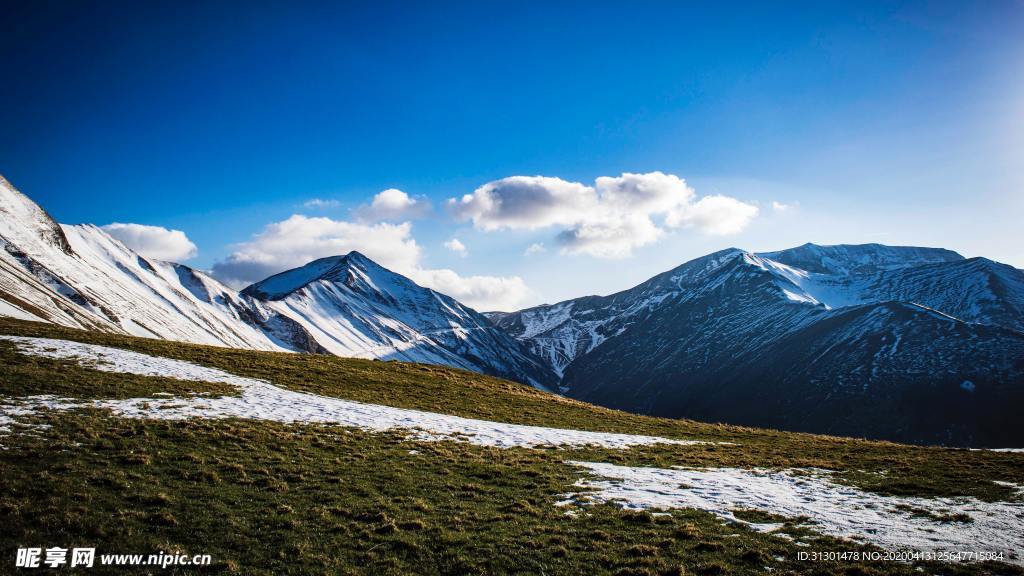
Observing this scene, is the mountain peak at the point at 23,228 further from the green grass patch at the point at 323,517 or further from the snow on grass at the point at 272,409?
the green grass patch at the point at 323,517

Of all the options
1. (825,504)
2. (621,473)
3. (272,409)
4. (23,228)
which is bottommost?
(272,409)

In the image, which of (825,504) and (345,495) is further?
(825,504)

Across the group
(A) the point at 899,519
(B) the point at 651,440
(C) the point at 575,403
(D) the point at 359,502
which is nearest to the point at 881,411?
(C) the point at 575,403

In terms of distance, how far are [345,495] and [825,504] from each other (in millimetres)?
19545

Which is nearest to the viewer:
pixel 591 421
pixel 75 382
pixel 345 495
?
pixel 345 495

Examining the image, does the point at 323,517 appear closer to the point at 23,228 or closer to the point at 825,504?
the point at 825,504

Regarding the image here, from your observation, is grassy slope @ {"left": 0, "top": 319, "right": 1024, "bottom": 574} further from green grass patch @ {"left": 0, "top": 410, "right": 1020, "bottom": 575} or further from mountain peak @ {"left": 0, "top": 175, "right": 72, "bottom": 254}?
mountain peak @ {"left": 0, "top": 175, "right": 72, "bottom": 254}

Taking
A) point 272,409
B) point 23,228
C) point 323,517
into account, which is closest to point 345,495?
point 323,517

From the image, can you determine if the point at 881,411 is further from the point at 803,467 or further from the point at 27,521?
the point at 27,521

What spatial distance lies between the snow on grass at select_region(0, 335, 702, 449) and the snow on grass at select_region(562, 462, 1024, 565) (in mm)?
8847

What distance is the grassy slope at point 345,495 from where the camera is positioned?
12820mm

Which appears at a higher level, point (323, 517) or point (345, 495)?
point (323, 517)

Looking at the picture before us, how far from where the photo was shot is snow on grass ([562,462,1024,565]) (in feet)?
50.6

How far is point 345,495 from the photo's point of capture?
17531mm
